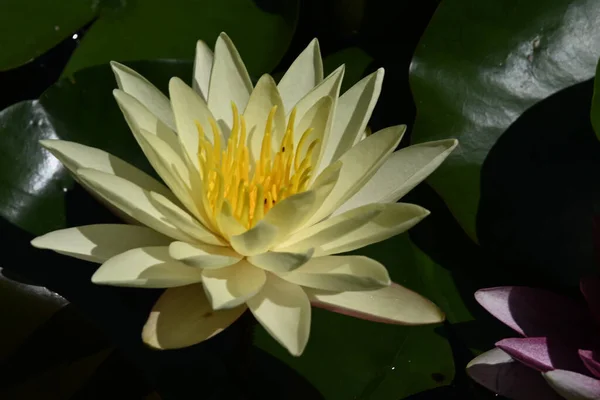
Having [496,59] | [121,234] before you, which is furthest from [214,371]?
[496,59]

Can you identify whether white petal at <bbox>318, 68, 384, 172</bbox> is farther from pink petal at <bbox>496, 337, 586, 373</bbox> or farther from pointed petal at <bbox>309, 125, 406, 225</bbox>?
pink petal at <bbox>496, 337, 586, 373</bbox>

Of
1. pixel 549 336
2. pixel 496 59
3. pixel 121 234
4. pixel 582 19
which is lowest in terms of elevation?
pixel 549 336

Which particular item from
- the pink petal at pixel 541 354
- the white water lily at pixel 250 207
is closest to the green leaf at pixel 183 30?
the white water lily at pixel 250 207

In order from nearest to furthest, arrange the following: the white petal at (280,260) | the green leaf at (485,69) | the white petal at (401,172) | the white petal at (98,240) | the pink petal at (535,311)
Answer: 1. the white petal at (280,260)
2. the white petal at (98,240)
3. the white petal at (401,172)
4. the pink petal at (535,311)
5. the green leaf at (485,69)

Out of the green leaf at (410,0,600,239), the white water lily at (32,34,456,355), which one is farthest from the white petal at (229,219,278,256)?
the green leaf at (410,0,600,239)

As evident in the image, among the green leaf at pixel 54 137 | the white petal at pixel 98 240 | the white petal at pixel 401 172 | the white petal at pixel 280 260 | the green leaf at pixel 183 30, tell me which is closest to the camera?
the white petal at pixel 280 260

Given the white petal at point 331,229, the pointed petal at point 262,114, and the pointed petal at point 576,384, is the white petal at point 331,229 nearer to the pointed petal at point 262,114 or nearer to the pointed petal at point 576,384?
the pointed petal at point 262,114

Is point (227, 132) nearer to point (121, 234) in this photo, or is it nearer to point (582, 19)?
point (121, 234)
